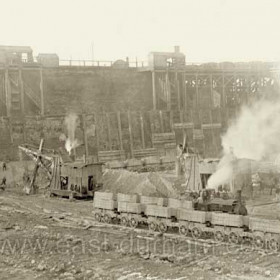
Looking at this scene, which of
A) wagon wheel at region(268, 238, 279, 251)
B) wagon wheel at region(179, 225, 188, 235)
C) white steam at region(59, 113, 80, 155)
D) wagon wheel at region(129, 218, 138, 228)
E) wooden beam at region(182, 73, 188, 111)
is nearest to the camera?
wagon wheel at region(268, 238, 279, 251)

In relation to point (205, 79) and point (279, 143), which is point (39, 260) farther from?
point (205, 79)

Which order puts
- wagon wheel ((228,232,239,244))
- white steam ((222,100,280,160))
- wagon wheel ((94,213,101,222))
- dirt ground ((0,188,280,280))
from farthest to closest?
1. white steam ((222,100,280,160))
2. wagon wheel ((94,213,101,222))
3. wagon wheel ((228,232,239,244))
4. dirt ground ((0,188,280,280))

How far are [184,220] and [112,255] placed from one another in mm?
3189

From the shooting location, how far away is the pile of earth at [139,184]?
80.0ft

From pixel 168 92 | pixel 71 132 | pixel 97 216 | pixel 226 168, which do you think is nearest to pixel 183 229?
pixel 97 216

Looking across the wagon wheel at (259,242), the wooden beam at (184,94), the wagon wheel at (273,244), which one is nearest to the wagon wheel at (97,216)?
the wagon wheel at (259,242)

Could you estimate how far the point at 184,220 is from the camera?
55.7 ft

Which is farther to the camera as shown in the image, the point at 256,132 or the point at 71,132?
the point at 256,132

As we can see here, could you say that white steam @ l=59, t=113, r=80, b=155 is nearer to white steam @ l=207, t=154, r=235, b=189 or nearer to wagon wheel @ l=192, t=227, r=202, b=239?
white steam @ l=207, t=154, r=235, b=189

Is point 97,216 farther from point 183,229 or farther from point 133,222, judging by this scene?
point 183,229

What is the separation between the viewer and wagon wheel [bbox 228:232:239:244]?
1565 cm

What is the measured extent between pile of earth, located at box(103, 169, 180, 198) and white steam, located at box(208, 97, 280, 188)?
2.72 m

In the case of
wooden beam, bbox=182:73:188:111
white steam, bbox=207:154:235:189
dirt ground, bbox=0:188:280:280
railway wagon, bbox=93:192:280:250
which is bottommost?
dirt ground, bbox=0:188:280:280

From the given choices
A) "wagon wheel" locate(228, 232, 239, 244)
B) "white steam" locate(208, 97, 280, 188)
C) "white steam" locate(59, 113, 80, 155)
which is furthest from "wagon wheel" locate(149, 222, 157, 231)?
"white steam" locate(59, 113, 80, 155)
